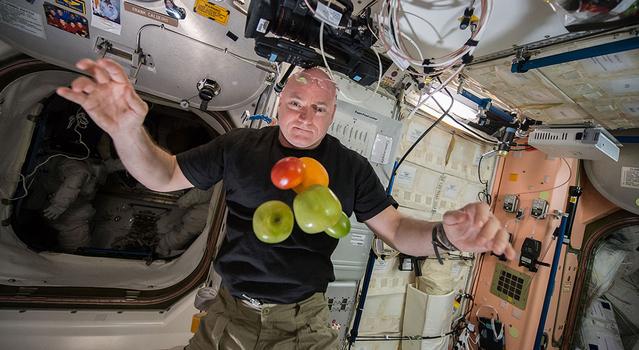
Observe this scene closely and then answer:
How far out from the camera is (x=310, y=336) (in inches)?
53.2

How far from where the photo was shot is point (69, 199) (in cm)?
324

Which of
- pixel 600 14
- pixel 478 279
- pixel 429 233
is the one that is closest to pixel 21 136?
pixel 429 233

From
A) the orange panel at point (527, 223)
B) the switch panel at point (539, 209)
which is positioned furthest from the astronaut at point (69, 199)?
the switch panel at point (539, 209)

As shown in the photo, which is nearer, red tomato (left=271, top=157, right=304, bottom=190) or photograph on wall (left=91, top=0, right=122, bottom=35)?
red tomato (left=271, top=157, right=304, bottom=190)

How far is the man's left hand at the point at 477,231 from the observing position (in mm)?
945

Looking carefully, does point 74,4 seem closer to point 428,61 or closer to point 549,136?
point 428,61

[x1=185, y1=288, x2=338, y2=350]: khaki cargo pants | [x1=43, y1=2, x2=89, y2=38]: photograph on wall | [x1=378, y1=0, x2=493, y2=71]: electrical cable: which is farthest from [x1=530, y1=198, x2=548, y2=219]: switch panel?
[x1=43, y1=2, x2=89, y2=38]: photograph on wall

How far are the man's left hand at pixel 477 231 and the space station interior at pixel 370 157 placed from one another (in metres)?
0.98

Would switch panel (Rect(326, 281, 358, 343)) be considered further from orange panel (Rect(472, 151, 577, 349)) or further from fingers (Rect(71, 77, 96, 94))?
orange panel (Rect(472, 151, 577, 349))

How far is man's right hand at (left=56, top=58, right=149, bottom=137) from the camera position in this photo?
34.5 inches

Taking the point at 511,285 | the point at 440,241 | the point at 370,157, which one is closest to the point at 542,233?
the point at 511,285

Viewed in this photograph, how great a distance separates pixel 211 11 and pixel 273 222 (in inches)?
68.6

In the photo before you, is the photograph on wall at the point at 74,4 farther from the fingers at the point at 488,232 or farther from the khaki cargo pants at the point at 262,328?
the fingers at the point at 488,232

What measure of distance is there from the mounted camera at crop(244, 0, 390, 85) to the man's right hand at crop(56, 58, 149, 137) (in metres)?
0.90
